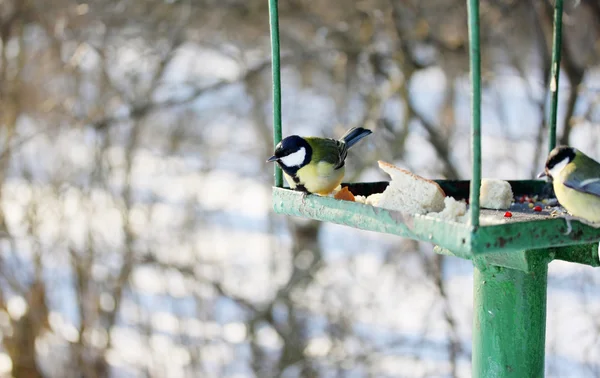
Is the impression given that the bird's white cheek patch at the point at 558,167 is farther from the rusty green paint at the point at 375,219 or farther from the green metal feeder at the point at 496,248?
the rusty green paint at the point at 375,219

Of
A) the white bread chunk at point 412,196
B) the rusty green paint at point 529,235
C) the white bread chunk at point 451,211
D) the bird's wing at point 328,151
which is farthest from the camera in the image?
the bird's wing at point 328,151

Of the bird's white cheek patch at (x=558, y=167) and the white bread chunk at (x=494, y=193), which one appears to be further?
the white bread chunk at (x=494, y=193)

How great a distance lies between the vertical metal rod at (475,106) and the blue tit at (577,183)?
1.03 ft

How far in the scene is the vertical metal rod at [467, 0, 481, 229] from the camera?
1420 mm

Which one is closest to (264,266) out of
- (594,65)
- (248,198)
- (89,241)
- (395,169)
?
(248,198)

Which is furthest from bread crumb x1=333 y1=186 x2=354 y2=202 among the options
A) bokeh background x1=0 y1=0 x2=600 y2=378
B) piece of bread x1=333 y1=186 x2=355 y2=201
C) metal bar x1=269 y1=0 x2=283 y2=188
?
bokeh background x1=0 y1=0 x2=600 y2=378

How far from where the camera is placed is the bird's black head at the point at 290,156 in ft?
6.79

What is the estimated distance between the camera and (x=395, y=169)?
76.5 inches

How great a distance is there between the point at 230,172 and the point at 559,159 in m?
3.38

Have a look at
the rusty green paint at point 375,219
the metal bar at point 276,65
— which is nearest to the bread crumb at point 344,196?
the rusty green paint at point 375,219

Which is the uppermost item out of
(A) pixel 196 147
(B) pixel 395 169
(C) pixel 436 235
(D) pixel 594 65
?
(D) pixel 594 65

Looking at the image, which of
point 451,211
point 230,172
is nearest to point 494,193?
point 451,211

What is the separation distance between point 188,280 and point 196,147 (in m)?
0.92

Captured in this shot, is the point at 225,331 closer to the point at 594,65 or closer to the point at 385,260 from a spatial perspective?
the point at 385,260
